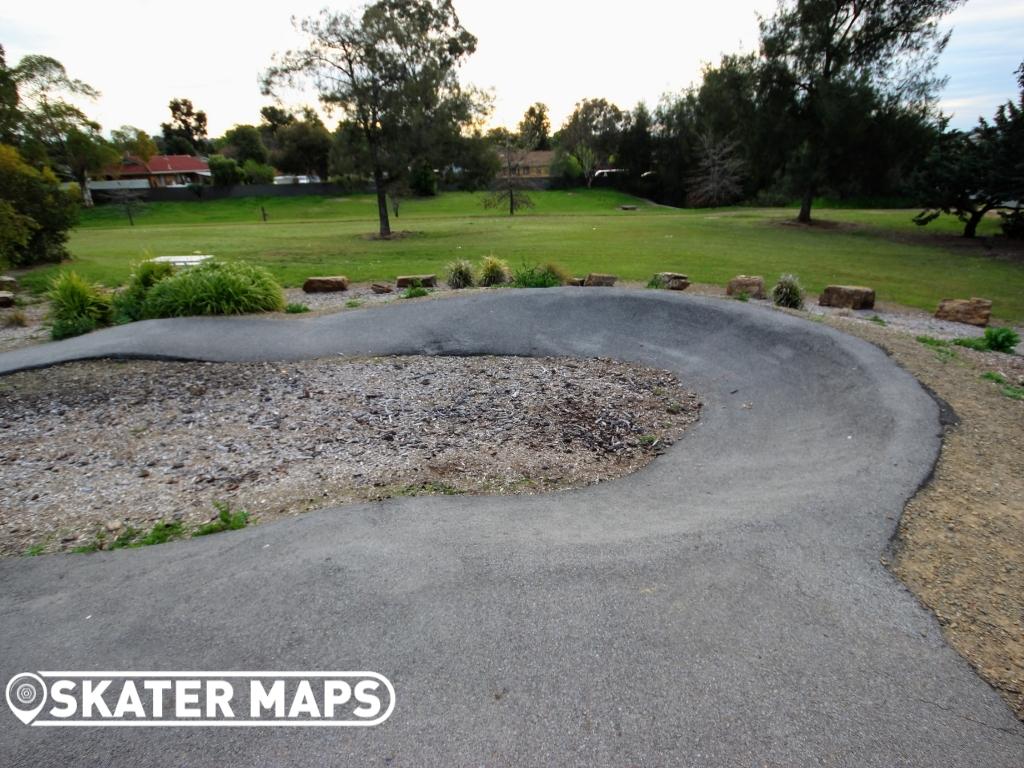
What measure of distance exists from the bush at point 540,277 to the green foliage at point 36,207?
1452 centimetres

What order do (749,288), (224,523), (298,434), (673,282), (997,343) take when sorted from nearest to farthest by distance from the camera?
(224,523) → (298,434) → (997,343) → (749,288) → (673,282)

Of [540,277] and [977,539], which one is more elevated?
[977,539]

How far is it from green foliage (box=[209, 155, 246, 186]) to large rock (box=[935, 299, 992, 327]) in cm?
6020

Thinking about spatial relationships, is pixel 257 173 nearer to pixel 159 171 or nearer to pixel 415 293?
pixel 159 171

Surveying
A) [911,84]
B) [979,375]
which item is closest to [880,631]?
[979,375]

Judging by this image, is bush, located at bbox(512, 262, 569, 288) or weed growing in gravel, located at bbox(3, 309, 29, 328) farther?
bush, located at bbox(512, 262, 569, 288)

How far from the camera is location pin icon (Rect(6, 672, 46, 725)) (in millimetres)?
2664

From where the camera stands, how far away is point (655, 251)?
69.0ft

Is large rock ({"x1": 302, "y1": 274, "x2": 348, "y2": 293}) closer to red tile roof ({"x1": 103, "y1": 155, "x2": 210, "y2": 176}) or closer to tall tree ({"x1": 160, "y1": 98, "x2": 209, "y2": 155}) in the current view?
red tile roof ({"x1": 103, "y1": 155, "x2": 210, "y2": 176})

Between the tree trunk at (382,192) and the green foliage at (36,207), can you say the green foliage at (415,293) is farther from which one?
the tree trunk at (382,192)

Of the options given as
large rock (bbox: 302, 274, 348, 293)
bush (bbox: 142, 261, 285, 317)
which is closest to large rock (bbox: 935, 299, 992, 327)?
large rock (bbox: 302, 274, 348, 293)

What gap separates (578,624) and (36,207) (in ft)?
79.2

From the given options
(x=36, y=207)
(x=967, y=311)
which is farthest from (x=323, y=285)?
(x=967, y=311)

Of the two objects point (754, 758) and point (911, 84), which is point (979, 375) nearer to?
point (754, 758)
